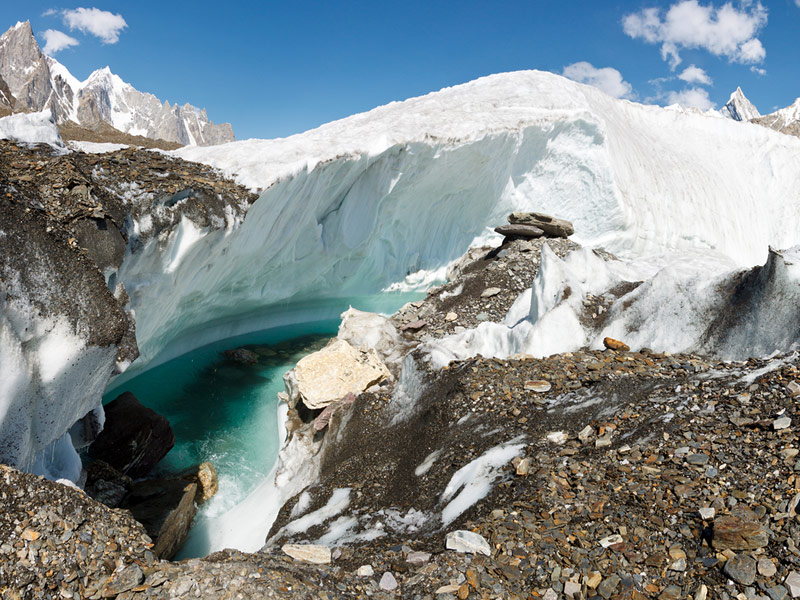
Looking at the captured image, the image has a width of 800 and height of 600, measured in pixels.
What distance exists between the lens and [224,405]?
37.9 ft

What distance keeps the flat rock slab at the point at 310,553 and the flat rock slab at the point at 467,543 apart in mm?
1070

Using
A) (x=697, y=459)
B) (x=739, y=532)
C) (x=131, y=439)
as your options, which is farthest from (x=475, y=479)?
(x=131, y=439)

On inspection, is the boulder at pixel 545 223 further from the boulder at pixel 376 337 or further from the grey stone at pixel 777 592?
the grey stone at pixel 777 592

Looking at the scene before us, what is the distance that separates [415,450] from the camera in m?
6.39

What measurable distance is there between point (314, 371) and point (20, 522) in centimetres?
557

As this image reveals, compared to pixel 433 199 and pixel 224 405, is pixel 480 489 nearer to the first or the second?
pixel 224 405

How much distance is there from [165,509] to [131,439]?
1956mm

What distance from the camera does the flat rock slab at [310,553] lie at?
4376 millimetres

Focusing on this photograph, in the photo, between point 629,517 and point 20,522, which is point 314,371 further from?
point 629,517

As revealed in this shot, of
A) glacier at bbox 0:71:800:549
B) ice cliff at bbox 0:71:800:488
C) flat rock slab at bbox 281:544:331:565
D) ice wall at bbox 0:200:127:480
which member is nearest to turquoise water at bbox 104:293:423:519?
glacier at bbox 0:71:800:549

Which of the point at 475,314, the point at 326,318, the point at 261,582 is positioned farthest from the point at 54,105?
the point at 261,582

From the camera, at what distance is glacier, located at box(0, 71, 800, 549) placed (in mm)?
8984

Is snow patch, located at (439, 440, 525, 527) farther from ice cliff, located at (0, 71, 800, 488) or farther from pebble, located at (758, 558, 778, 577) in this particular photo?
ice cliff, located at (0, 71, 800, 488)

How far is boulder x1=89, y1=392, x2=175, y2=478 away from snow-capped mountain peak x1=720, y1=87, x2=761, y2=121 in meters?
116
